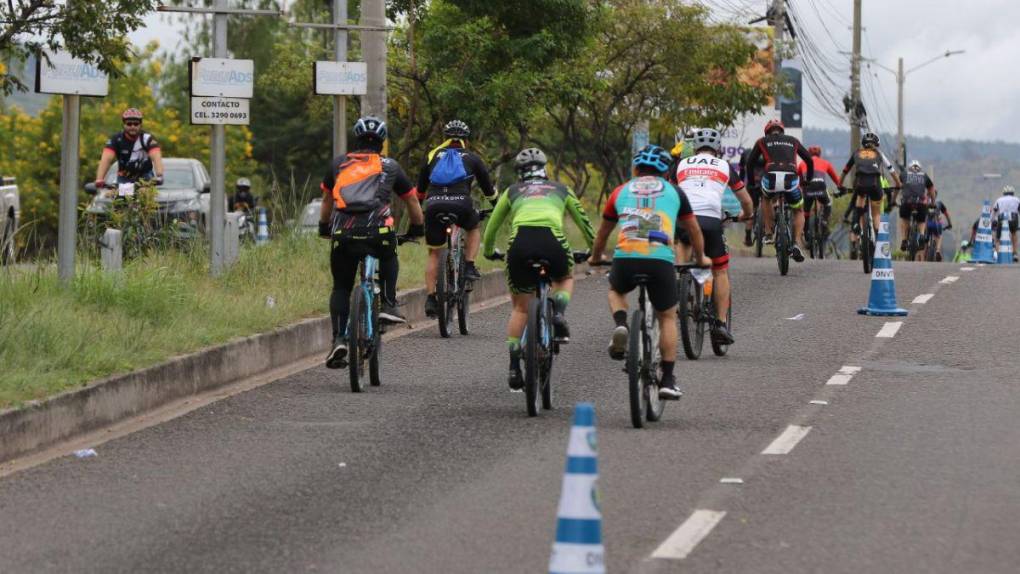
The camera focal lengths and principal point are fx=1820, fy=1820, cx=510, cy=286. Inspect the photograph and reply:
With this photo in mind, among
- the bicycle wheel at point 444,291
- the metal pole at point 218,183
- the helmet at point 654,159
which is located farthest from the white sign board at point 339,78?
the helmet at point 654,159

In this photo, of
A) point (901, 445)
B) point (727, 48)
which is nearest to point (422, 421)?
point (901, 445)

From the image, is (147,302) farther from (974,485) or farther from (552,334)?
(974,485)

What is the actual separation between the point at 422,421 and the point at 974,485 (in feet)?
12.6

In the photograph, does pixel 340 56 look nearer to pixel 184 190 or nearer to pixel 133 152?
pixel 133 152

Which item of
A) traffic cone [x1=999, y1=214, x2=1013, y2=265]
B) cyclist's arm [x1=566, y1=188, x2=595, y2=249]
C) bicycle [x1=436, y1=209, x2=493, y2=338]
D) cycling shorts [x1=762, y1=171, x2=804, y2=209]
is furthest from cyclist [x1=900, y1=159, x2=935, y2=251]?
cyclist's arm [x1=566, y1=188, x2=595, y2=249]

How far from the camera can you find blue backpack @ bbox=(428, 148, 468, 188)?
16625mm

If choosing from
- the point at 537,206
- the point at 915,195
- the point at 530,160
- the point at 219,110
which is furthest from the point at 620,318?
the point at 915,195

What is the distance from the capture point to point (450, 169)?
1662 centimetres

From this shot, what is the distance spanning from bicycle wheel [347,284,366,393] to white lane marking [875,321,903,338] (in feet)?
19.2

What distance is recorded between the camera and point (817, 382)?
1359 cm

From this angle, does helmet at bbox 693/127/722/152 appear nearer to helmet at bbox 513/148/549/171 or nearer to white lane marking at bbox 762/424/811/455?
helmet at bbox 513/148/549/171

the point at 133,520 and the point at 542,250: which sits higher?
the point at 542,250

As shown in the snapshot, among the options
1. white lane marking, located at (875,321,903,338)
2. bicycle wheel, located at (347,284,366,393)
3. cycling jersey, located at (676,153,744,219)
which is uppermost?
cycling jersey, located at (676,153,744,219)

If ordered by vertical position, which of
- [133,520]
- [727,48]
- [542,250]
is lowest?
[133,520]
